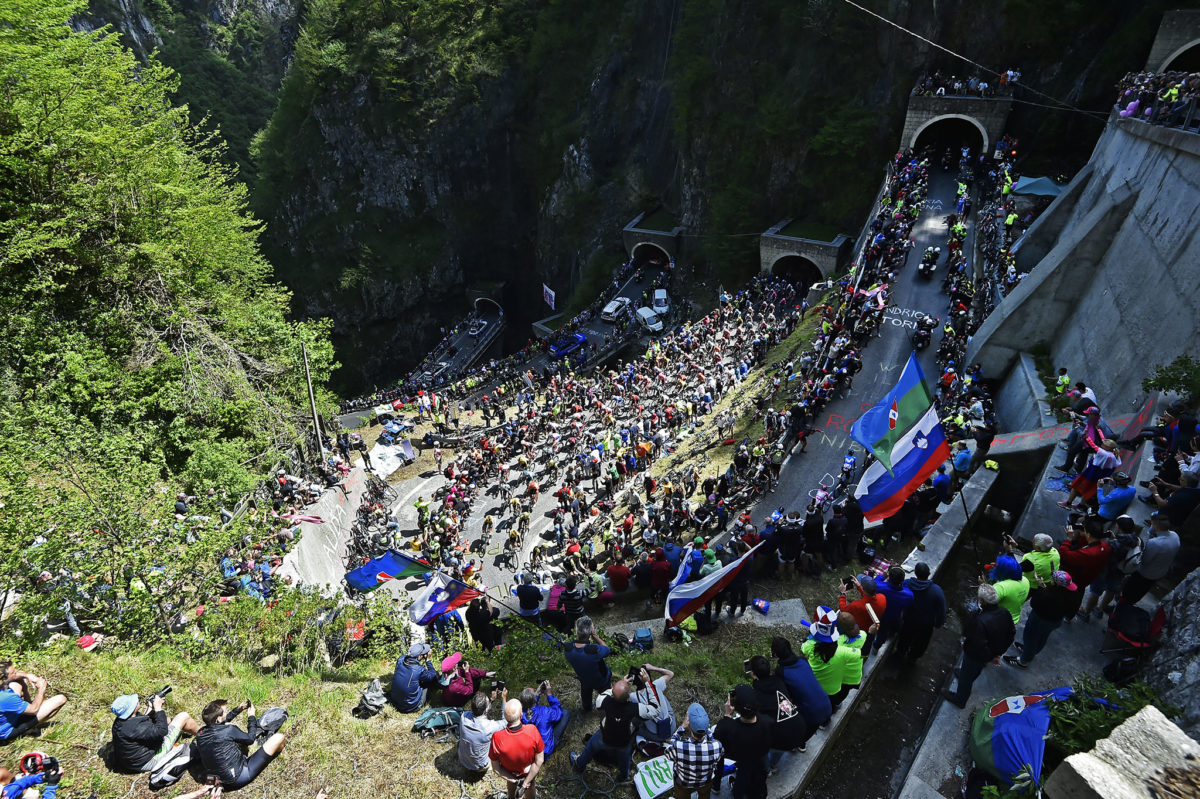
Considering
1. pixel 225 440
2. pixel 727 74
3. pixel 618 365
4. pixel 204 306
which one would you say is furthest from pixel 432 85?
pixel 225 440

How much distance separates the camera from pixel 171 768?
22.8 ft

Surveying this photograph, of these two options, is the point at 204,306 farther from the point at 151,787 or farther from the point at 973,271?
the point at 973,271

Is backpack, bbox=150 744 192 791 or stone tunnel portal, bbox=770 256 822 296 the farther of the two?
stone tunnel portal, bbox=770 256 822 296

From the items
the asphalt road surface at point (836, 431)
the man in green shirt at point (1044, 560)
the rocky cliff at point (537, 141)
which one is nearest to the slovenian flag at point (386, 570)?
the asphalt road surface at point (836, 431)

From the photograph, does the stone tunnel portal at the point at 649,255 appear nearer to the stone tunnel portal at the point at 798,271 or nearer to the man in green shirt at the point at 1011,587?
the stone tunnel portal at the point at 798,271

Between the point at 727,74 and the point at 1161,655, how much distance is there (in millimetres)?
43712

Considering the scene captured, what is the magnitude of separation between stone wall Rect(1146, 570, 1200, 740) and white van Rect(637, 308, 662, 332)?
1277 inches

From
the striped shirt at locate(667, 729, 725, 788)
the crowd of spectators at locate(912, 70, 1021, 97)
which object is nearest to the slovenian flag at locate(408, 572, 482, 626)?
the striped shirt at locate(667, 729, 725, 788)

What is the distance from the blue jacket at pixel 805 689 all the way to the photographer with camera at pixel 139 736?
271 inches

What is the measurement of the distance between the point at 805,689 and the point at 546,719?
314cm

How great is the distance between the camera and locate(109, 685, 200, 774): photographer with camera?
6891mm

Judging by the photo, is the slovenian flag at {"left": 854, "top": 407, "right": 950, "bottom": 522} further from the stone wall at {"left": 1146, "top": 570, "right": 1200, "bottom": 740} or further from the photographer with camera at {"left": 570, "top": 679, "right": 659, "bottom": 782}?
the photographer with camera at {"left": 570, "top": 679, "right": 659, "bottom": 782}

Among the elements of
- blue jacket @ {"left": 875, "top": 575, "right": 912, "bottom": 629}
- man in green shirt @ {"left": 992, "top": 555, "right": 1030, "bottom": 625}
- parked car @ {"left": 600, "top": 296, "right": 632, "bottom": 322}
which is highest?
man in green shirt @ {"left": 992, "top": 555, "right": 1030, "bottom": 625}

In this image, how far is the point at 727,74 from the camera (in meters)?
42.3
